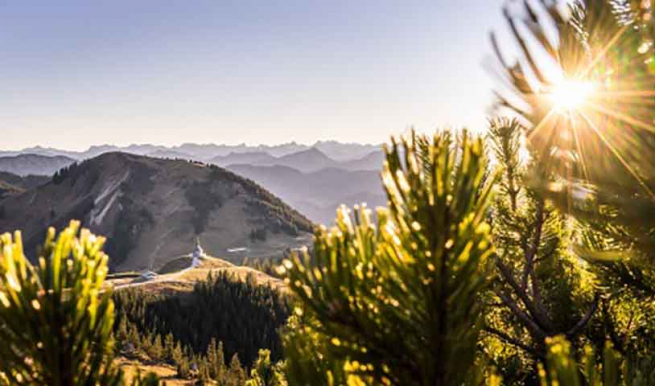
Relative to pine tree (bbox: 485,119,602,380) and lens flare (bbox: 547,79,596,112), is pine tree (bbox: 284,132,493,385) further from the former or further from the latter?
pine tree (bbox: 485,119,602,380)

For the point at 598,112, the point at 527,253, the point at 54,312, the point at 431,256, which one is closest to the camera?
the point at 431,256

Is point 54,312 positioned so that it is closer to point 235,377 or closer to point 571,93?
point 571,93

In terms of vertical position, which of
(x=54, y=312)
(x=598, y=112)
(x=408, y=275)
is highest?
(x=598, y=112)

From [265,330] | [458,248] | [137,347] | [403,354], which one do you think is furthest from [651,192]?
[265,330]

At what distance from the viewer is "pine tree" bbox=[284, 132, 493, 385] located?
1836 mm

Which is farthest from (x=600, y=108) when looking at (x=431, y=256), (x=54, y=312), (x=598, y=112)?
(x=54, y=312)

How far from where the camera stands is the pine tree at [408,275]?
1.84m

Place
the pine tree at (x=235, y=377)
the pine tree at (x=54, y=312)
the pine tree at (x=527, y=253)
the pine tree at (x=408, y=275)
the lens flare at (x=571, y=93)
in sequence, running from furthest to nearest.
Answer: the pine tree at (x=235, y=377) → the pine tree at (x=527, y=253) → the lens flare at (x=571, y=93) → the pine tree at (x=54, y=312) → the pine tree at (x=408, y=275)

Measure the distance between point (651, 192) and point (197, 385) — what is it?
98372mm

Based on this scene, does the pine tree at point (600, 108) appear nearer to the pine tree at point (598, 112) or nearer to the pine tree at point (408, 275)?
the pine tree at point (598, 112)

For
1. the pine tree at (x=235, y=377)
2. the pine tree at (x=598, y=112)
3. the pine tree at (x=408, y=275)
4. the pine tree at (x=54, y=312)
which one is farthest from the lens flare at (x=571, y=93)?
the pine tree at (x=235, y=377)

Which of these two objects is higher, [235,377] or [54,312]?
[54,312]

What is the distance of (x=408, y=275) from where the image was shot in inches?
78.4

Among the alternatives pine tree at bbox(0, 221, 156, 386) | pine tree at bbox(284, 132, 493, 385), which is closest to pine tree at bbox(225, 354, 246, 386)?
pine tree at bbox(0, 221, 156, 386)
